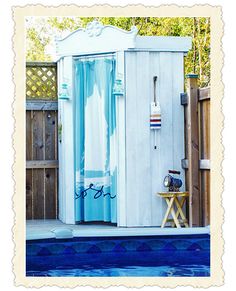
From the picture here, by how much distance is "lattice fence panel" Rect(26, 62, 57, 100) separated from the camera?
23.9ft

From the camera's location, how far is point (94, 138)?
22.7 ft

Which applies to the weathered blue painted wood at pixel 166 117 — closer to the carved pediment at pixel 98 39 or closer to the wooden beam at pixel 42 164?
the carved pediment at pixel 98 39

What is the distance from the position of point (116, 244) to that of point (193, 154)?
127 centimetres

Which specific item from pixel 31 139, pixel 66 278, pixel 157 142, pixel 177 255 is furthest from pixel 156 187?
pixel 66 278

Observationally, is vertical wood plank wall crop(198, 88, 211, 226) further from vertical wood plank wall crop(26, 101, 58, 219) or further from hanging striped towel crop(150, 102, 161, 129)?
vertical wood plank wall crop(26, 101, 58, 219)

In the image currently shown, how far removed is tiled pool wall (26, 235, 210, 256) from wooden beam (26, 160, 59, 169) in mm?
1671

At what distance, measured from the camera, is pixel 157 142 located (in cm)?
669

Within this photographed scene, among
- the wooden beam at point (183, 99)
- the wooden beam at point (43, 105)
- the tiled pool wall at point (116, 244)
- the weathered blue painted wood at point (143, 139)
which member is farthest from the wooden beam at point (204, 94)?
the wooden beam at point (43, 105)

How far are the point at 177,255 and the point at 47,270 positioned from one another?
48.6 inches

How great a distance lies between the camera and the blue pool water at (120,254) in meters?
Result: 5.25

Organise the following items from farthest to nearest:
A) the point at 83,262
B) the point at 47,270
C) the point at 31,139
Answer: the point at 31,139, the point at 83,262, the point at 47,270

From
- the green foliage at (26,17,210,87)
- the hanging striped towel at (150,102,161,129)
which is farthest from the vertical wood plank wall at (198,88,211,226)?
the green foliage at (26,17,210,87)

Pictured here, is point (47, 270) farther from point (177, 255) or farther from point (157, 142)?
point (157, 142)

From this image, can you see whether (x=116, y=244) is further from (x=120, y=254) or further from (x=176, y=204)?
(x=176, y=204)
